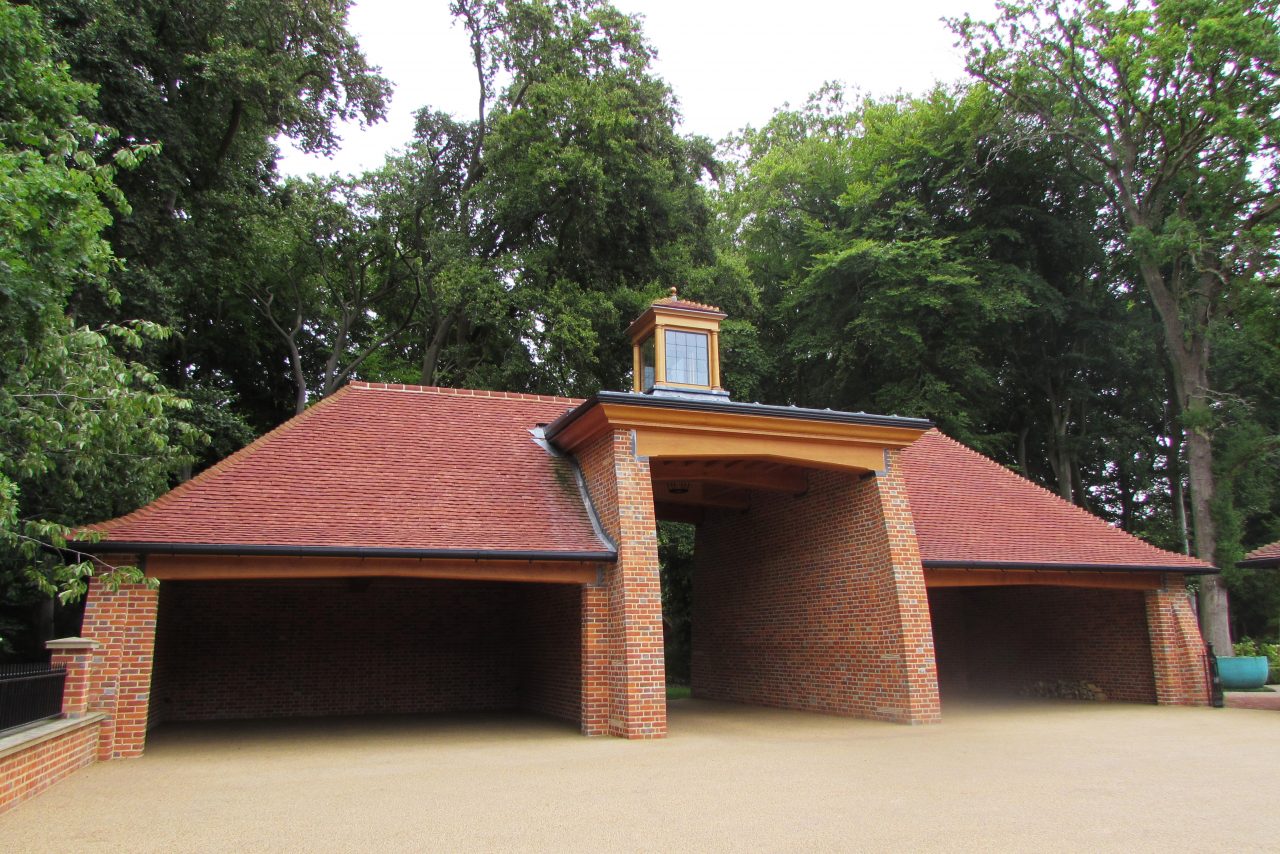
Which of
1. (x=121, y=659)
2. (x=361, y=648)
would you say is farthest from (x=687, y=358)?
(x=121, y=659)

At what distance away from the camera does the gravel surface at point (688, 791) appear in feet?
17.9

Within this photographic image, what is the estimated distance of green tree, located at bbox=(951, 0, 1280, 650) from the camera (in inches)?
827

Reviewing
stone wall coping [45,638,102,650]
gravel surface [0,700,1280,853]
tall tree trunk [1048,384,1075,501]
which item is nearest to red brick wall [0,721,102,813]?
gravel surface [0,700,1280,853]

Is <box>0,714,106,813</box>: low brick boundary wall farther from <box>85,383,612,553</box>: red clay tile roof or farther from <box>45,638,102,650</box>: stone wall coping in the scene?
<box>85,383,612,553</box>: red clay tile roof

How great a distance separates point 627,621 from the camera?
34.3 feet

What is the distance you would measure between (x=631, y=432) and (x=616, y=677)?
124 inches

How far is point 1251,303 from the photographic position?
21.6m

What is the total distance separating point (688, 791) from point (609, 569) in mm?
4326

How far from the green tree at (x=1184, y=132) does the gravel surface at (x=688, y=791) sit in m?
14.4

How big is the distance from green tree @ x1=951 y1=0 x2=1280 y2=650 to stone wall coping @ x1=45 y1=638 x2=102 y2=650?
2266 centimetres

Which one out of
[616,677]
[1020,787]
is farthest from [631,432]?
[1020,787]

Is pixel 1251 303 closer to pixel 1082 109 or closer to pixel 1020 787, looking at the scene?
pixel 1082 109

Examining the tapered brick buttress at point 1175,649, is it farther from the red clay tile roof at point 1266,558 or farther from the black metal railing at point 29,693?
the black metal railing at point 29,693

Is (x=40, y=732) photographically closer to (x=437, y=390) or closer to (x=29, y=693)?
(x=29, y=693)
